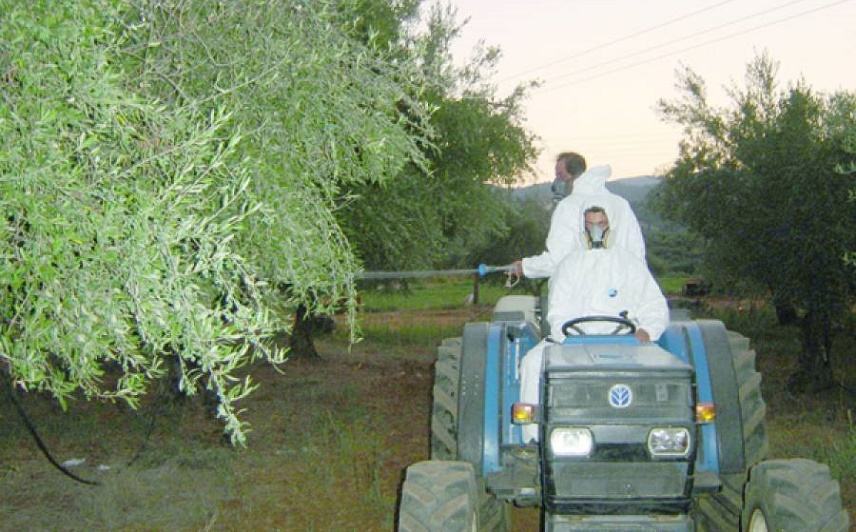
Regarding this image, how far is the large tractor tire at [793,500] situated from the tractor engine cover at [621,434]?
1.12 feet

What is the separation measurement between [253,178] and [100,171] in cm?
137

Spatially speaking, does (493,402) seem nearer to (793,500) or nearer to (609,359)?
(609,359)

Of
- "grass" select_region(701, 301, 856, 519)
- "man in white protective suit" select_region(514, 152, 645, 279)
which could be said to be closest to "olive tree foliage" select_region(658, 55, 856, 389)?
"grass" select_region(701, 301, 856, 519)

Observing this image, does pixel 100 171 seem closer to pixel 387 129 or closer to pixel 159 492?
pixel 387 129

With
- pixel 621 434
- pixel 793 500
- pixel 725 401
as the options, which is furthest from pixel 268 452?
pixel 793 500

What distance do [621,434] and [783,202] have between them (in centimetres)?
1067

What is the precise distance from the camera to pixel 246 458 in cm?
912

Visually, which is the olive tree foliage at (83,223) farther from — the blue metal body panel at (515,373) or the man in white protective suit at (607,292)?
the man in white protective suit at (607,292)

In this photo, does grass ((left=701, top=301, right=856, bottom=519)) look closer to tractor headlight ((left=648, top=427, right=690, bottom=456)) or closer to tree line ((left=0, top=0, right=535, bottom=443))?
tractor headlight ((left=648, top=427, right=690, bottom=456))

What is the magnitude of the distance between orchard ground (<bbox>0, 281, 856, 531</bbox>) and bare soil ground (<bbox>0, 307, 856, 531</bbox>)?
18 mm

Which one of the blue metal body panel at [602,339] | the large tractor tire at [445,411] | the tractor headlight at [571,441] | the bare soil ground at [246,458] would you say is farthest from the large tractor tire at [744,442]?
the bare soil ground at [246,458]

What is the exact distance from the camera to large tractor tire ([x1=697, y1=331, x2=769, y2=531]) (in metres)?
4.81

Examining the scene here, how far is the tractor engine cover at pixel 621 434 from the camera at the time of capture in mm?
4102

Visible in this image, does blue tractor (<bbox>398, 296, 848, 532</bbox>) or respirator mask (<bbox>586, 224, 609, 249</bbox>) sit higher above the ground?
respirator mask (<bbox>586, 224, 609, 249</bbox>)
